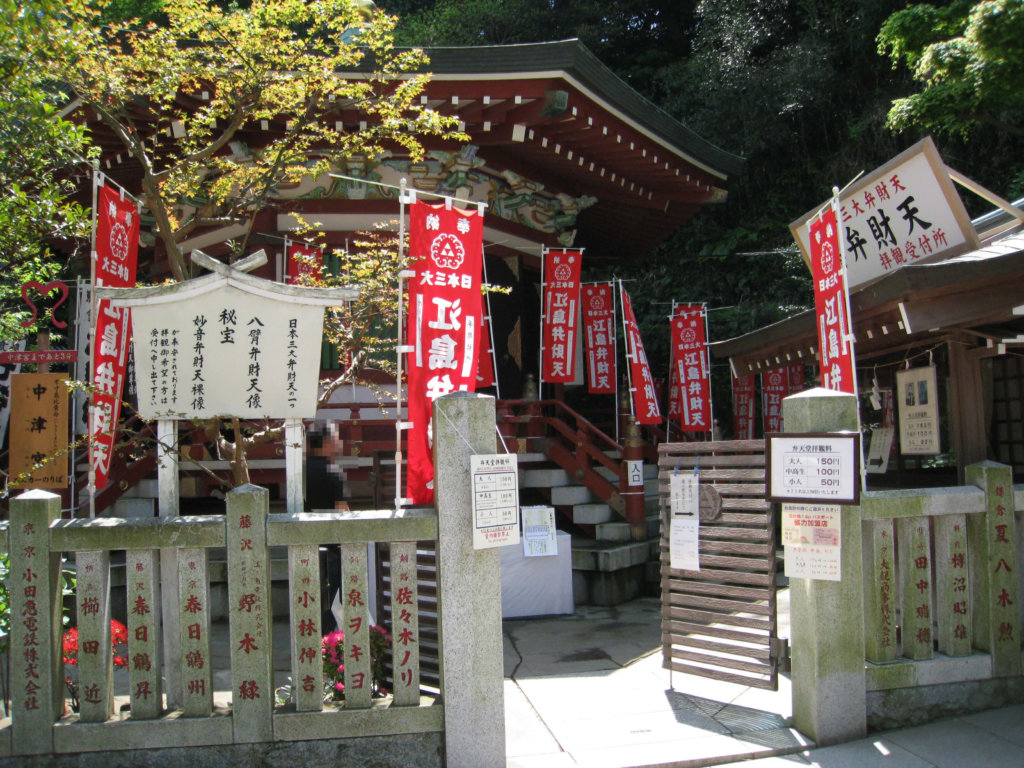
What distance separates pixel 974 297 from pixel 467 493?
378 cm

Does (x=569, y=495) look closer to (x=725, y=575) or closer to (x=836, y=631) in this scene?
(x=725, y=575)

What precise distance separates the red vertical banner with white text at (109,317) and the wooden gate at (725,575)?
4161 mm

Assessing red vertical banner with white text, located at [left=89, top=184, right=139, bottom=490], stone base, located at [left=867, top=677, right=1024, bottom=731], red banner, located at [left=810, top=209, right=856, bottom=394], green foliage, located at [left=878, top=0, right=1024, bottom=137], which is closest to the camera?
stone base, located at [left=867, top=677, right=1024, bottom=731]

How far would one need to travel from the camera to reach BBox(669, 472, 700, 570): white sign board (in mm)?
5527

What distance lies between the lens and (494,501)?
4469 mm

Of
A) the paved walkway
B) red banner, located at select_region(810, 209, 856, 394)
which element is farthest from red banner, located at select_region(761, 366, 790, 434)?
red banner, located at select_region(810, 209, 856, 394)

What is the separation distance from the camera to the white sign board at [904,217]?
20.4 ft

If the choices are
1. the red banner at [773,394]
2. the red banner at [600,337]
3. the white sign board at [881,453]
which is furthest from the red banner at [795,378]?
the white sign board at [881,453]

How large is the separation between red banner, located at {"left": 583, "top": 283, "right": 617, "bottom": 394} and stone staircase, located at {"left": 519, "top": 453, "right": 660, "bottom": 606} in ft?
10.1

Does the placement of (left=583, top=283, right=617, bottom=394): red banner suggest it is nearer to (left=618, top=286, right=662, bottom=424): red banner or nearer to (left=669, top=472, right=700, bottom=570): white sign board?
(left=618, top=286, right=662, bottom=424): red banner

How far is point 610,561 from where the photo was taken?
881 cm

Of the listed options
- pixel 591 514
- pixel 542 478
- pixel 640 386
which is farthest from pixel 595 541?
pixel 640 386

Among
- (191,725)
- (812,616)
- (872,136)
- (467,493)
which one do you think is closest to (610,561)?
(812,616)

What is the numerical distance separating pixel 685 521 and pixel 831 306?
1906 millimetres
